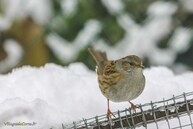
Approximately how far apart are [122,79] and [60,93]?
373 millimetres

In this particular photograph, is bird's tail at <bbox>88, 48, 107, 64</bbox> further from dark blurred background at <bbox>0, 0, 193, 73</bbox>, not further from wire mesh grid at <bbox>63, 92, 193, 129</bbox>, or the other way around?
dark blurred background at <bbox>0, 0, 193, 73</bbox>

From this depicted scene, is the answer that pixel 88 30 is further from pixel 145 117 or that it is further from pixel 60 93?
pixel 145 117

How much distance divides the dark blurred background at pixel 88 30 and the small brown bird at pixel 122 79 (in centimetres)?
180

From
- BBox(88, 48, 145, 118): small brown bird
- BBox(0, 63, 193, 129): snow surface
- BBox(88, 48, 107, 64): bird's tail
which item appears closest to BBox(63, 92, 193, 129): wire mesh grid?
BBox(0, 63, 193, 129): snow surface

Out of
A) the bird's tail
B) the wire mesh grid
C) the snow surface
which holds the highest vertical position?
the bird's tail

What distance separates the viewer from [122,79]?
4.53m

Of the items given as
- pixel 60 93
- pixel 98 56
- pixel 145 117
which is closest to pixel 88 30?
pixel 98 56

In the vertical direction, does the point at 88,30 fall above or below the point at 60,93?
above

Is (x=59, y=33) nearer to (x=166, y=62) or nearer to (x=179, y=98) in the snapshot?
(x=166, y=62)

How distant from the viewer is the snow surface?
13.0 ft

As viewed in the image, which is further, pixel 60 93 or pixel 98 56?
pixel 98 56

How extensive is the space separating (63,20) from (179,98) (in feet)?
8.78

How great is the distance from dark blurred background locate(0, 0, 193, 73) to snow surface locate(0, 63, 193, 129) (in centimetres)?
163

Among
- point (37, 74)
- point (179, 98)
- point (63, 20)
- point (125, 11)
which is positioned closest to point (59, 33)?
point (63, 20)
